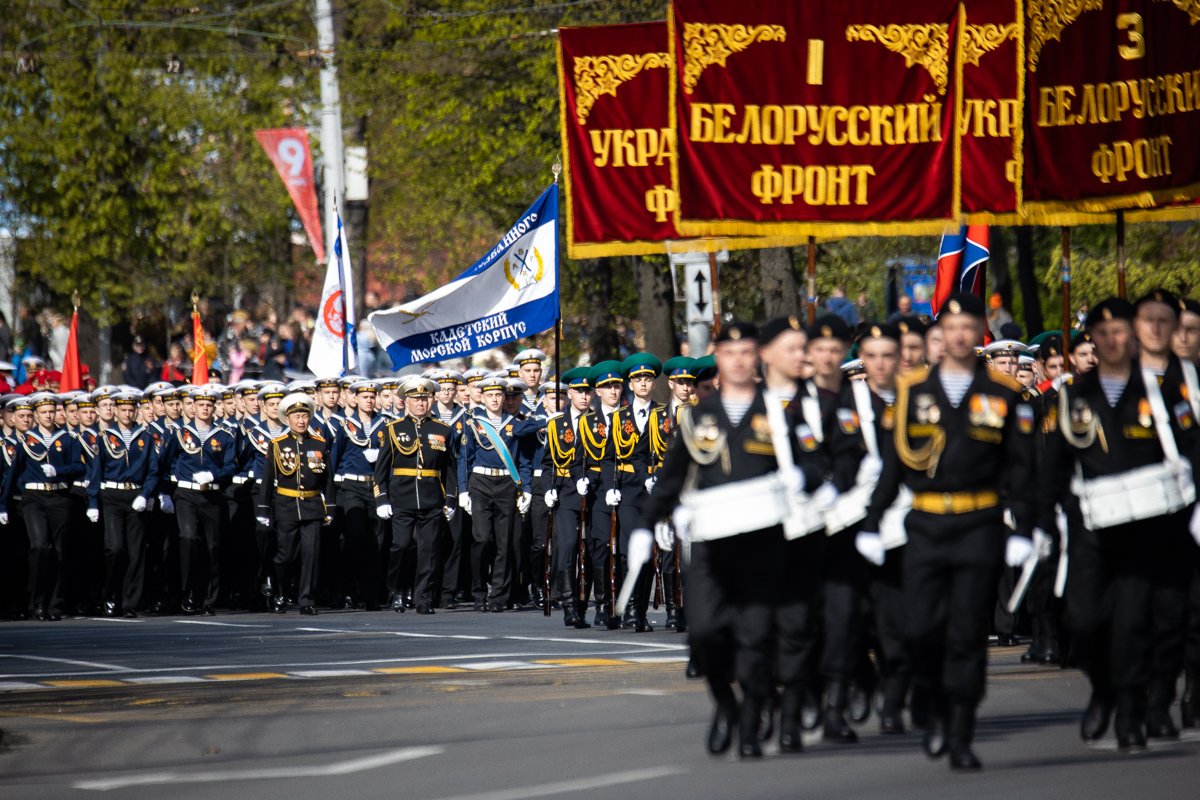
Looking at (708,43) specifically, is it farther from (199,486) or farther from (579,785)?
(199,486)

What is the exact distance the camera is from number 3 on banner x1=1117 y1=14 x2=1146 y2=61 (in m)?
15.9

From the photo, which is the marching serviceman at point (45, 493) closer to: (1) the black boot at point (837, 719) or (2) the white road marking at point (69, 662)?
(2) the white road marking at point (69, 662)

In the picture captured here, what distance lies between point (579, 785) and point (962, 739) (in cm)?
163

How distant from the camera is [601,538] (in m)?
17.8

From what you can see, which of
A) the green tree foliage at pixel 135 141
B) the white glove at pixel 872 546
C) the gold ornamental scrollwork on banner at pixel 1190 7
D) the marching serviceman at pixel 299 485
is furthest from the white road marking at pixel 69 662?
the green tree foliage at pixel 135 141

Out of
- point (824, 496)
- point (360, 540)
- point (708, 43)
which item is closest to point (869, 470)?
point (824, 496)

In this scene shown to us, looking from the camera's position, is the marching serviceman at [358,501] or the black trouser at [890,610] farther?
the marching serviceman at [358,501]

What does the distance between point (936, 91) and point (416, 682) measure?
5617mm

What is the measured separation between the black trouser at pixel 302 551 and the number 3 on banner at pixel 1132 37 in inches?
358

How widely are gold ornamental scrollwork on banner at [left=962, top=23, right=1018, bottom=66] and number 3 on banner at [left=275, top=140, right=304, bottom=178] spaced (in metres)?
14.0

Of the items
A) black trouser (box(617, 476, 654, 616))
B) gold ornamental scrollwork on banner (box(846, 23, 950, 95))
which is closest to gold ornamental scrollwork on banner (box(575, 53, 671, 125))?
gold ornamental scrollwork on banner (box(846, 23, 950, 95))

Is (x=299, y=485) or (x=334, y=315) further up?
(x=334, y=315)

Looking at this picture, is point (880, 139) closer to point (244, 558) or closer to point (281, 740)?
point (281, 740)

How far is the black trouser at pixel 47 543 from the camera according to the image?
21719 mm
